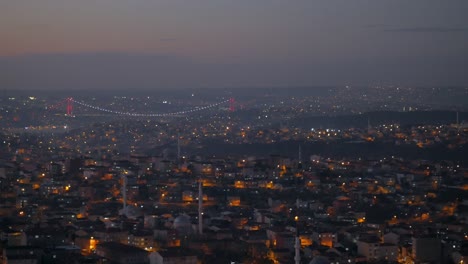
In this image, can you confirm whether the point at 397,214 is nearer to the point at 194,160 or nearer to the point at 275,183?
the point at 275,183

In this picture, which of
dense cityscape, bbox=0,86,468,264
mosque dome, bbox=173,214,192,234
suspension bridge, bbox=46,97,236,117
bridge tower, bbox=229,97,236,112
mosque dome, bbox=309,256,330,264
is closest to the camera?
mosque dome, bbox=309,256,330,264

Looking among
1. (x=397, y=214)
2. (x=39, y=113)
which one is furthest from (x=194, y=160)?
(x=39, y=113)

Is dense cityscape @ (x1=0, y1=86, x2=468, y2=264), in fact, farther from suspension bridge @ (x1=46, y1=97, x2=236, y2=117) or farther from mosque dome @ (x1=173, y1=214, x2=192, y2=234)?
suspension bridge @ (x1=46, y1=97, x2=236, y2=117)

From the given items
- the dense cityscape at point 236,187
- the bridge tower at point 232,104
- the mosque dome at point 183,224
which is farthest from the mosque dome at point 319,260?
the bridge tower at point 232,104

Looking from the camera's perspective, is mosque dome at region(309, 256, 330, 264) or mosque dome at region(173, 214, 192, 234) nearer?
mosque dome at region(309, 256, 330, 264)

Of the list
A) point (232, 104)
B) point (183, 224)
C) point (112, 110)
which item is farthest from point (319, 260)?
point (232, 104)

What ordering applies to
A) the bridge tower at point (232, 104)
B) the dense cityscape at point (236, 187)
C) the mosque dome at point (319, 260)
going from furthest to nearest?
the bridge tower at point (232, 104)
the dense cityscape at point (236, 187)
the mosque dome at point (319, 260)

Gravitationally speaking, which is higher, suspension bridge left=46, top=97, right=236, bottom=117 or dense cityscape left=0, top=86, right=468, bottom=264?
suspension bridge left=46, top=97, right=236, bottom=117

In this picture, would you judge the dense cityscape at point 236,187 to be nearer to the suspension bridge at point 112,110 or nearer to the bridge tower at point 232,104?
the suspension bridge at point 112,110

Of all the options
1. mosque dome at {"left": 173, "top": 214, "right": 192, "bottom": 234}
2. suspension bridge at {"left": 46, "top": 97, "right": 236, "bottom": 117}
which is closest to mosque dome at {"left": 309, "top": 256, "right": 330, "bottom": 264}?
mosque dome at {"left": 173, "top": 214, "right": 192, "bottom": 234}
